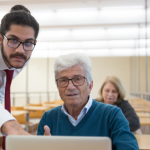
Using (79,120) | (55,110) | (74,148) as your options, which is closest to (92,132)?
(79,120)

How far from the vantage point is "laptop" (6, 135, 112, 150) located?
0.63 meters

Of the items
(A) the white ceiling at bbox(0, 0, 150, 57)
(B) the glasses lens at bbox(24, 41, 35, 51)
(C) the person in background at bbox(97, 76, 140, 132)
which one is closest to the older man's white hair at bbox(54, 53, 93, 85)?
(B) the glasses lens at bbox(24, 41, 35, 51)

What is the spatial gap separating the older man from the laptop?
602 millimetres

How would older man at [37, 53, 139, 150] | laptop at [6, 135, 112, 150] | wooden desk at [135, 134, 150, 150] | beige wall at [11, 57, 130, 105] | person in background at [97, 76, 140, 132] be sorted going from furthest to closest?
beige wall at [11, 57, 130, 105] < person in background at [97, 76, 140, 132] < wooden desk at [135, 134, 150, 150] < older man at [37, 53, 139, 150] < laptop at [6, 135, 112, 150]

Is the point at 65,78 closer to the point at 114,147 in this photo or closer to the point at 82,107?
the point at 82,107

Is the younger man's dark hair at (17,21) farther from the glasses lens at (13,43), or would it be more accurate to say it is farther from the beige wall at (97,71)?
the beige wall at (97,71)

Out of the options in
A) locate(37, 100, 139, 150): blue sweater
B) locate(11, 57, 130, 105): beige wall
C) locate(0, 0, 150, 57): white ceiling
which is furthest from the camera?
locate(11, 57, 130, 105): beige wall

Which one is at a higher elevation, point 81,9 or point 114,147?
point 81,9

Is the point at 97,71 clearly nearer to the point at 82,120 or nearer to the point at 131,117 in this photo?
the point at 131,117

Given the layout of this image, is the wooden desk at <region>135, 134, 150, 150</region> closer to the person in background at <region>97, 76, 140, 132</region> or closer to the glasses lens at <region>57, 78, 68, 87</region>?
the person in background at <region>97, 76, 140, 132</region>

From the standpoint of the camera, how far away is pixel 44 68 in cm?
1402

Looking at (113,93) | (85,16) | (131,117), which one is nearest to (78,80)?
(131,117)

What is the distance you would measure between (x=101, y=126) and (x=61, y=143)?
67 cm

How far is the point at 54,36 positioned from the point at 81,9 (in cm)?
256
